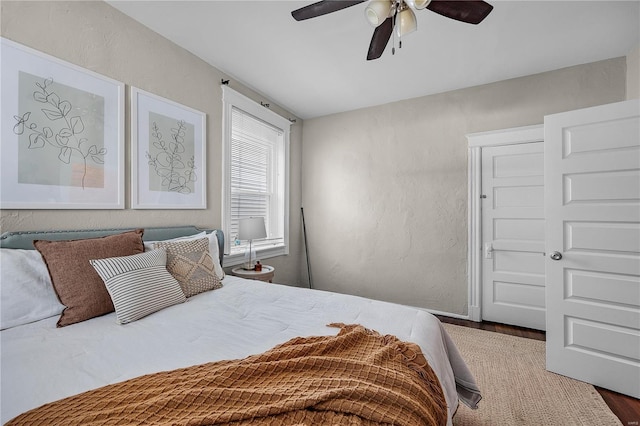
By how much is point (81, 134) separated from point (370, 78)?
262cm

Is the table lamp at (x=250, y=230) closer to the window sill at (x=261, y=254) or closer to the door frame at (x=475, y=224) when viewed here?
the window sill at (x=261, y=254)

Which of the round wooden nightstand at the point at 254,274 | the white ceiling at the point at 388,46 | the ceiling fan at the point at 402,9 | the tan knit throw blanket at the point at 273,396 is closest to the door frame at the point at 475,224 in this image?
the white ceiling at the point at 388,46

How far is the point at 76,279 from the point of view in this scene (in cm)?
144

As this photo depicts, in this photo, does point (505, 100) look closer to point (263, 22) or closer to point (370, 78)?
point (370, 78)

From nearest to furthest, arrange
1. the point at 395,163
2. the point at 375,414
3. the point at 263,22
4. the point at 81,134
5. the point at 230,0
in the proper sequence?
the point at 375,414 < the point at 81,134 < the point at 230,0 < the point at 263,22 < the point at 395,163

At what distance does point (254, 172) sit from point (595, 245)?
3.25 m

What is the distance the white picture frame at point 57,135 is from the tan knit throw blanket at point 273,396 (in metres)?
1.41

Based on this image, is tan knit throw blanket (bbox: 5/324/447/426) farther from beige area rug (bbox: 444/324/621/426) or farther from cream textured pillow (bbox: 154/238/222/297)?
beige area rug (bbox: 444/324/621/426)

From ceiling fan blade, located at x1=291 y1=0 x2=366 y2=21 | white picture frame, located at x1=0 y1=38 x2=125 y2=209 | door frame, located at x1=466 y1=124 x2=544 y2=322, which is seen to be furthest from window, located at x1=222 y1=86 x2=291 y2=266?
door frame, located at x1=466 y1=124 x2=544 y2=322

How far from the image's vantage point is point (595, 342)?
2.00m

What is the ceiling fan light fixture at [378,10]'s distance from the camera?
155 centimetres

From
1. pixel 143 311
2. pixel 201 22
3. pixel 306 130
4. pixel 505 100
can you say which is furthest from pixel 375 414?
pixel 306 130

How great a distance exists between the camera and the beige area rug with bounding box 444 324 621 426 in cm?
169

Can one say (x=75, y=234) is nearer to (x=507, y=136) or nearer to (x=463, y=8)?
(x=463, y=8)
